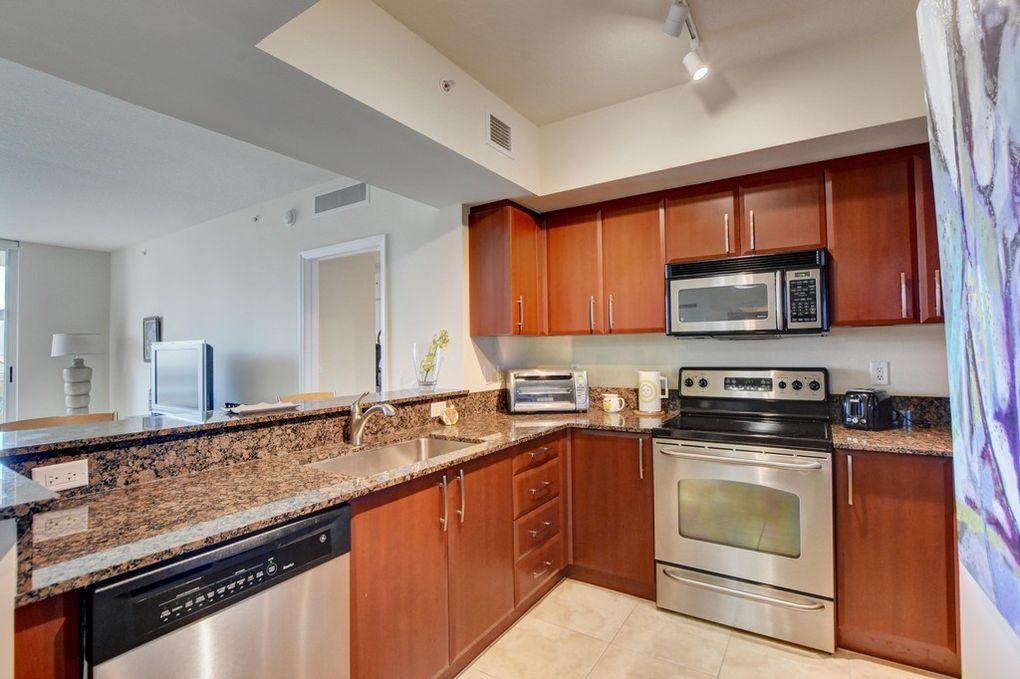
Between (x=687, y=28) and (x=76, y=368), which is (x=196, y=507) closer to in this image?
(x=687, y=28)

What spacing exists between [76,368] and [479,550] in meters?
5.91

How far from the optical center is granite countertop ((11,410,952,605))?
953mm

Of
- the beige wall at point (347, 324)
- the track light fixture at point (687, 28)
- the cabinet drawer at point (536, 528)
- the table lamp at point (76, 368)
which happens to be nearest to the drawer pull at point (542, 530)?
the cabinet drawer at point (536, 528)

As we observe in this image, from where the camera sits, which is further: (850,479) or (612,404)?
(612,404)

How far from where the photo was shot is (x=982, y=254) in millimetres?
780

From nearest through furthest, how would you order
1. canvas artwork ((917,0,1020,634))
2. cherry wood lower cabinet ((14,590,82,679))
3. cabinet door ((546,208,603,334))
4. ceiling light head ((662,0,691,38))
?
canvas artwork ((917,0,1020,634)) < cherry wood lower cabinet ((14,590,82,679)) < ceiling light head ((662,0,691,38)) < cabinet door ((546,208,603,334))

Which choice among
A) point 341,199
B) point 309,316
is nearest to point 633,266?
point 341,199

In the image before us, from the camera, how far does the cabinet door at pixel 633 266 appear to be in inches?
109

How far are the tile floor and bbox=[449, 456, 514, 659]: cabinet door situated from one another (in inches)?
6.6

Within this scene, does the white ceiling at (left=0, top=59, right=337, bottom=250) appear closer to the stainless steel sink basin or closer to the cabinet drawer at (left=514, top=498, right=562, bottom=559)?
the stainless steel sink basin

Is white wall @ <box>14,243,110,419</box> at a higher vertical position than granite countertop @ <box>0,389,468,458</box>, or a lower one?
Answer: higher

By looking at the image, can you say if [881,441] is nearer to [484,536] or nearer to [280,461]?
[484,536]

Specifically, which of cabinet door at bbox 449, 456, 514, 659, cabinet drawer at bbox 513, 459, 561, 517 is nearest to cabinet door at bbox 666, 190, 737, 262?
cabinet drawer at bbox 513, 459, 561, 517

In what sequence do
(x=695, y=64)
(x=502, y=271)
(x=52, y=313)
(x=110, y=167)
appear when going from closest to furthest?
(x=695, y=64) → (x=502, y=271) → (x=110, y=167) → (x=52, y=313)
